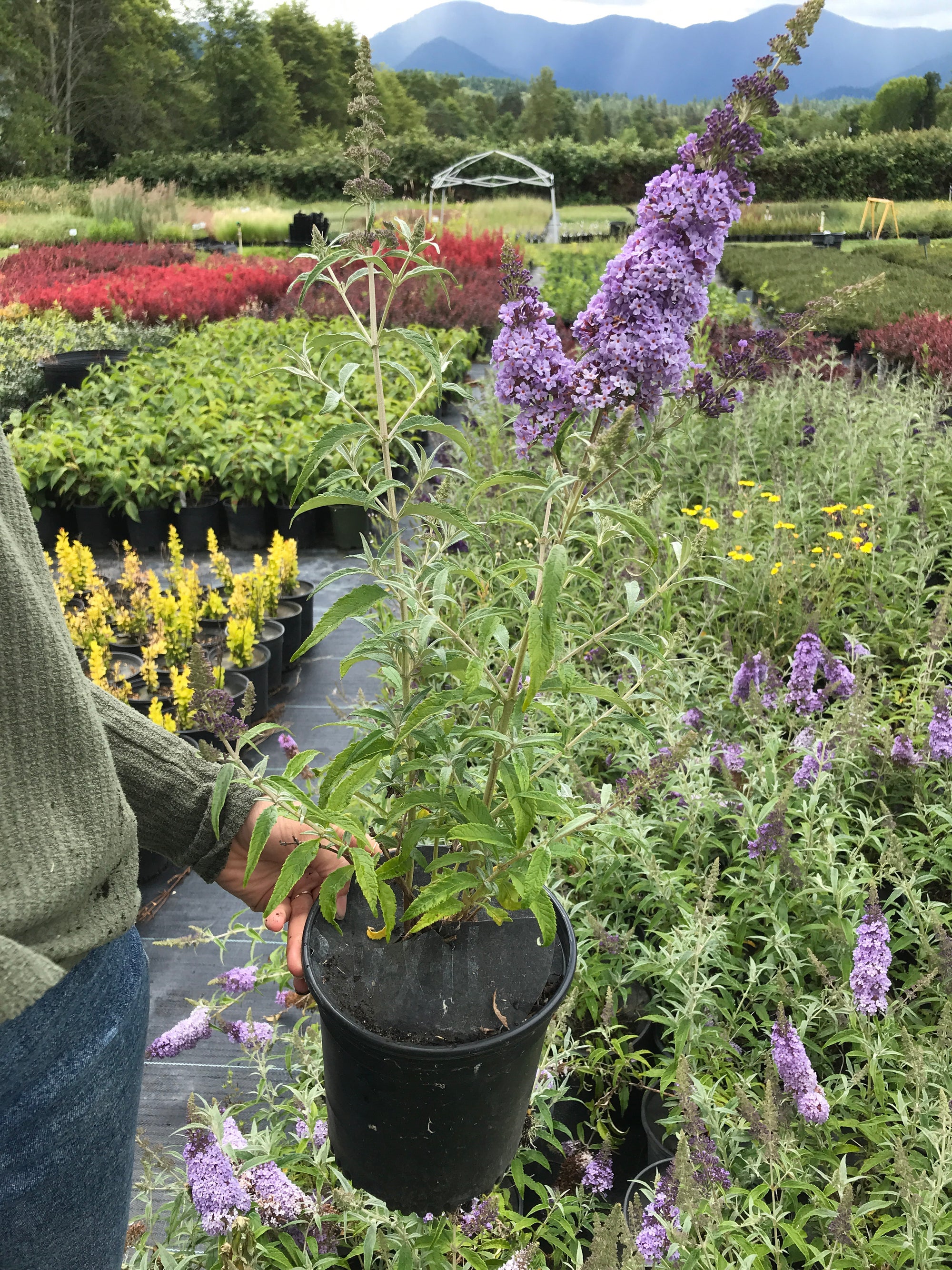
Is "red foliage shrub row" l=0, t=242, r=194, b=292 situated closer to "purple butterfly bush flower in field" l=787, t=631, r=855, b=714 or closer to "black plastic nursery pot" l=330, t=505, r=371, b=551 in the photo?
"black plastic nursery pot" l=330, t=505, r=371, b=551

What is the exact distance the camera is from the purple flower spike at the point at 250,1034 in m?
1.88

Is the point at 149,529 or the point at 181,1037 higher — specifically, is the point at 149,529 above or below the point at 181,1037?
below

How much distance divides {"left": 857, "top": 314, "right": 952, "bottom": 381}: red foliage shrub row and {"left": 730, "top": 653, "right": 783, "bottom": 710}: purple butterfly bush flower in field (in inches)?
179

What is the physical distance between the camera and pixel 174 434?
21.4ft

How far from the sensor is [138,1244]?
1570 millimetres

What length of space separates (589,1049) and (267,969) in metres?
0.77

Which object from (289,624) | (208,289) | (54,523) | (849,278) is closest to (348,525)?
(289,624)

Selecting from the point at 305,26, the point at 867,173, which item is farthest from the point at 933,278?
the point at 305,26

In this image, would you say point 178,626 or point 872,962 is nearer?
point 872,962

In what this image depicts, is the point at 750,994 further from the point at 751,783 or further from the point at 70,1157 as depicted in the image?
the point at 70,1157

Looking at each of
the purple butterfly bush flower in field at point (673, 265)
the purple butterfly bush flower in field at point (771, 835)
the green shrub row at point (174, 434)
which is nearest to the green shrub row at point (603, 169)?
the green shrub row at point (174, 434)

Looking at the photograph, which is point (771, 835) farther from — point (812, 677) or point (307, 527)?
point (307, 527)

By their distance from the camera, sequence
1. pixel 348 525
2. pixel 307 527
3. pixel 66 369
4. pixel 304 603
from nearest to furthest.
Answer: pixel 304 603, pixel 348 525, pixel 307 527, pixel 66 369

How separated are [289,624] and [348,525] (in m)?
1.59
